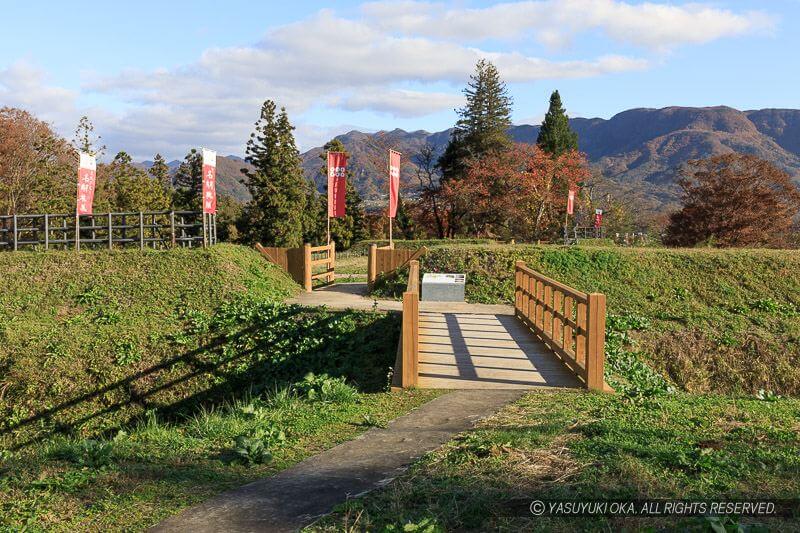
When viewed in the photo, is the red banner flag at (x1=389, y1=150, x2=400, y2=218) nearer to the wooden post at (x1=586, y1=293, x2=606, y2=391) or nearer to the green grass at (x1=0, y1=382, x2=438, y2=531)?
the wooden post at (x1=586, y1=293, x2=606, y2=391)

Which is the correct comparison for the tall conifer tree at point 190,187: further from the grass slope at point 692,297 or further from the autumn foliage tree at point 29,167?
the grass slope at point 692,297

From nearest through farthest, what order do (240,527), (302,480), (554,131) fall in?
(240,527) → (302,480) → (554,131)

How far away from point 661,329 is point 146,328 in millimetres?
11652

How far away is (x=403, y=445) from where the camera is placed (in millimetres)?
5898

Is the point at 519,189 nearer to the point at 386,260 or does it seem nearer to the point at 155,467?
the point at 386,260

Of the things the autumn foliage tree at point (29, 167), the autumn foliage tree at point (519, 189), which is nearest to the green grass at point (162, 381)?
the autumn foliage tree at point (29, 167)

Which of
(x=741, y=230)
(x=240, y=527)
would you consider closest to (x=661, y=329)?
(x=240, y=527)

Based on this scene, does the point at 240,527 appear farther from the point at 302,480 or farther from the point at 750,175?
the point at 750,175

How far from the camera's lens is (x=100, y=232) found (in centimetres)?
3625

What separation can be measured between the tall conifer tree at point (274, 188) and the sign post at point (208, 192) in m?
24.2

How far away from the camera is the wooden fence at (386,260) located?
1972 cm

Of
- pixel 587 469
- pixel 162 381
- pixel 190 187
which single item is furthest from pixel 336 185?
pixel 190 187

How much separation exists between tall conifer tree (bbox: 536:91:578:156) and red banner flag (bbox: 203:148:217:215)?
37.7 m

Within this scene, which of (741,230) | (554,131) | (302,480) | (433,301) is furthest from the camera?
(554,131)
